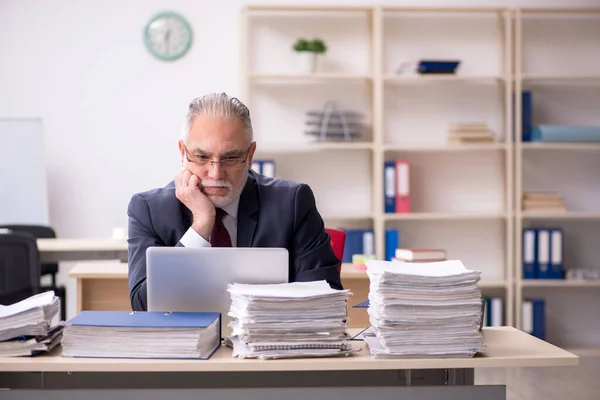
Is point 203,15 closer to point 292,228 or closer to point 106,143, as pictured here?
point 106,143

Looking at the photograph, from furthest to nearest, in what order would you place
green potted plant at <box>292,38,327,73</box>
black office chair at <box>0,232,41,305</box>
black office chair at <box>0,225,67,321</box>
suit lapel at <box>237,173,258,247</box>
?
green potted plant at <box>292,38,327,73</box>
black office chair at <box>0,225,67,321</box>
black office chair at <box>0,232,41,305</box>
suit lapel at <box>237,173,258,247</box>

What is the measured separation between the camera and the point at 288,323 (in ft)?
5.56

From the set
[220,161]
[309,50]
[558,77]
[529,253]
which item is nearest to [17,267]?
[220,161]

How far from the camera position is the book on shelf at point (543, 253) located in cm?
529

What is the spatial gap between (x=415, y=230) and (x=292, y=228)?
10.7 ft

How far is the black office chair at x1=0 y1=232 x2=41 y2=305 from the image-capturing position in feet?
12.7

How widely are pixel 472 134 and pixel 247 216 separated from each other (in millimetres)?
A: 3209

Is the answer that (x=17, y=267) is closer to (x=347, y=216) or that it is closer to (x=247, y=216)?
(x=247, y=216)

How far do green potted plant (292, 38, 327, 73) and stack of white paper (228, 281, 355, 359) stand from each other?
3.73 metres

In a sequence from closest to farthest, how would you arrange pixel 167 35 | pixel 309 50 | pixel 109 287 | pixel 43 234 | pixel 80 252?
1. pixel 109 287
2. pixel 80 252
3. pixel 43 234
4. pixel 309 50
5. pixel 167 35

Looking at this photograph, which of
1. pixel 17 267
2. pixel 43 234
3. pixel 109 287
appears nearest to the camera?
pixel 109 287

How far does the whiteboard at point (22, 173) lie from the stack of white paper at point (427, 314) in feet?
13.4

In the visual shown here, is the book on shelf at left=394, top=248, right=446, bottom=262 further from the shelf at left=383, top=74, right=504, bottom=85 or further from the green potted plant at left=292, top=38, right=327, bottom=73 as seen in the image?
the green potted plant at left=292, top=38, right=327, bottom=73

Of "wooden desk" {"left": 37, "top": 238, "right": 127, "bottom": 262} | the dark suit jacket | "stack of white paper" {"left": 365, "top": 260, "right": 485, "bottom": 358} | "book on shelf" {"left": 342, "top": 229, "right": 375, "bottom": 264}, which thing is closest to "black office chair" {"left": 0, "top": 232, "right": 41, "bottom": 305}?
"wooden desk" {"left": 37, "top": 238, "right": 127, "bottom": 262}
